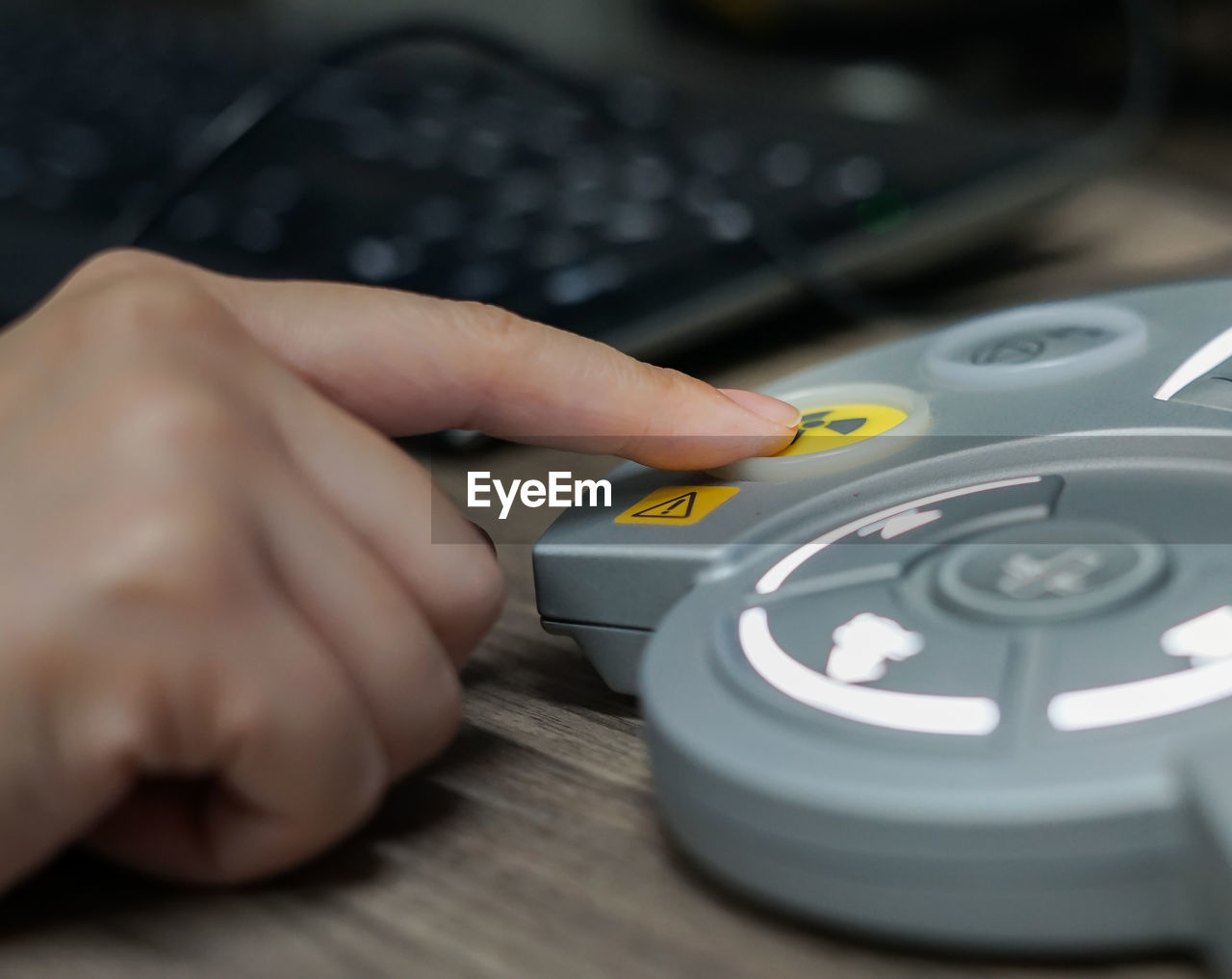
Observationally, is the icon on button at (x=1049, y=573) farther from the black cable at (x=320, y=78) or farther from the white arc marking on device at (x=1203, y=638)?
the black cable at (x=320, y=78)

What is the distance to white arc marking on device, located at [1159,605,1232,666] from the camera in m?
0.21

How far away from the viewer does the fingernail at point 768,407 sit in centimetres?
35

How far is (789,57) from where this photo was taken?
111 cm

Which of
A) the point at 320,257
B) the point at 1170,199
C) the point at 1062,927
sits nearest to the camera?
the point at 1062,927

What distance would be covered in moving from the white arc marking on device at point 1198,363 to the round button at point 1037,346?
0.02 meters

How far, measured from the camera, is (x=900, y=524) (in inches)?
11.4

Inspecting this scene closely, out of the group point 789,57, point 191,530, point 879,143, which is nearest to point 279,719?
point 191,530

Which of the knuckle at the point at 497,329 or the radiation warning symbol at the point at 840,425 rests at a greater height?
the knuckle at the point at 497,329

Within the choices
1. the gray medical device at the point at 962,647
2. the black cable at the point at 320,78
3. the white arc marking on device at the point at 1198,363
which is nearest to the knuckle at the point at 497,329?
the gray medical device at the point at 962,647

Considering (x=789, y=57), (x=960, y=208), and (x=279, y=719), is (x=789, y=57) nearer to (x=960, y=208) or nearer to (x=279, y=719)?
(x=960, y=208)

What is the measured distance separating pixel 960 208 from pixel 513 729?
40 cm

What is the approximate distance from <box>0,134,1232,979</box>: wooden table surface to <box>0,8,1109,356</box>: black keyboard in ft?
0.81
